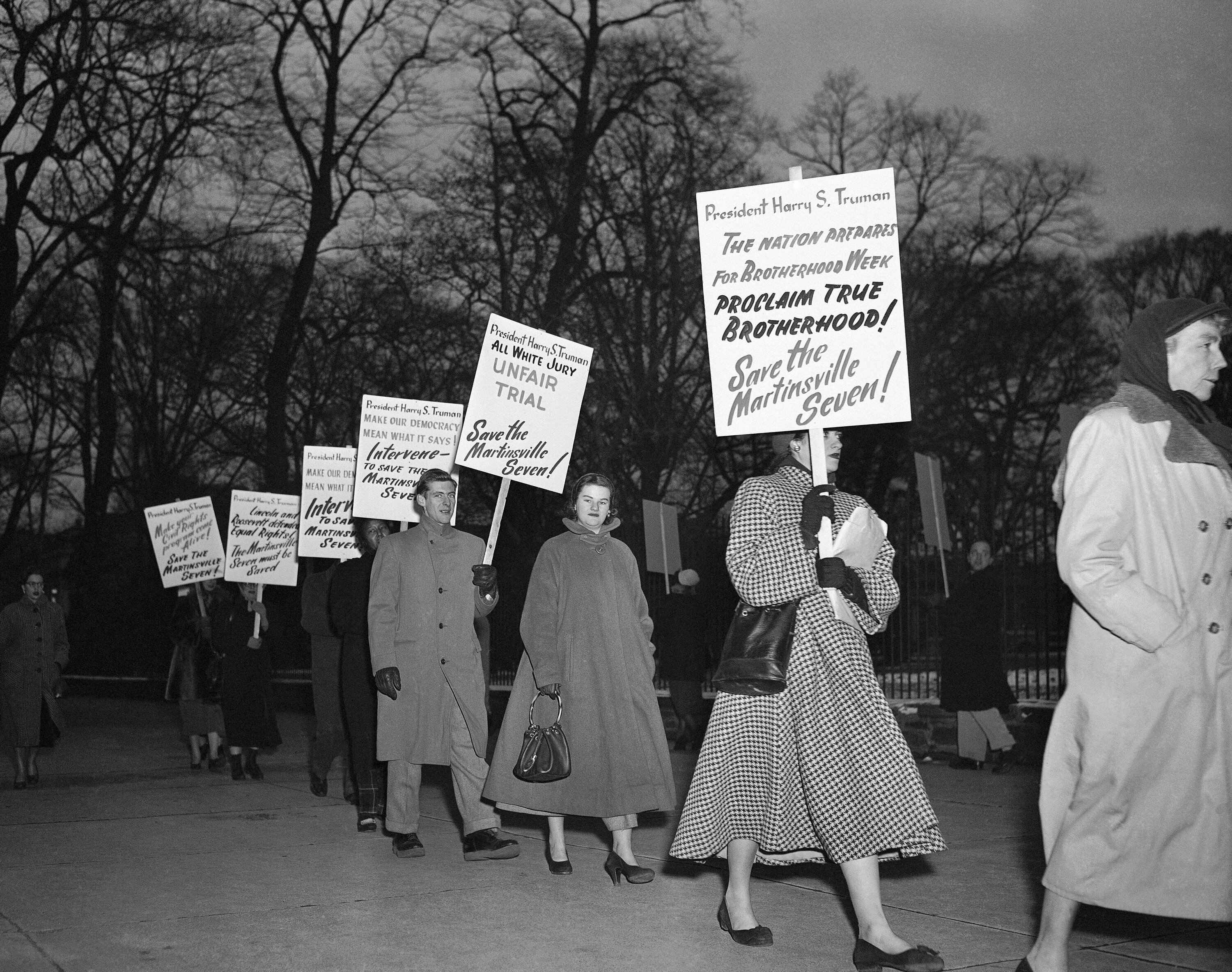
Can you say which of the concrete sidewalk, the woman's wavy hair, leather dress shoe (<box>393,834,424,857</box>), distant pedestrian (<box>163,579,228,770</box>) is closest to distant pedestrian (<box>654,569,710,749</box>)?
distant pedestrian (<box>163,579,228,770</box>)

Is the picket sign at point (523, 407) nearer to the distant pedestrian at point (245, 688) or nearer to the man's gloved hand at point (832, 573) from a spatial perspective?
the man's gloved hand at point (832, 573)

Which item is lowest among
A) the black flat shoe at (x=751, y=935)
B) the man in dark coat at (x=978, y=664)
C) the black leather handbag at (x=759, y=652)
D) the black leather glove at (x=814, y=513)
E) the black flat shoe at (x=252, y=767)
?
the black flat shoe at (x=252, y=767)

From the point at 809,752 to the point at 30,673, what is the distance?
9.47m

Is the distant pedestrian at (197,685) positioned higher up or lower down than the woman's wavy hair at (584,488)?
lower down

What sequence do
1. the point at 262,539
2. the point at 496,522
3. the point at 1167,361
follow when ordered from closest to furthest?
the point at 1167,361 < the point at 496,522 < the point at 262,539

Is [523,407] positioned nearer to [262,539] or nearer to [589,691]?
[589,691]

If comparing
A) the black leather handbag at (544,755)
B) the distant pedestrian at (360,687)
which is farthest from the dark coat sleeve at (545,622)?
the distant pedestrian at (360,687)

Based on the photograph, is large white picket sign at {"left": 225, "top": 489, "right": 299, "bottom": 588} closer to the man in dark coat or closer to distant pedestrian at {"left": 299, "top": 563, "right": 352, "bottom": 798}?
distant pedestrian at {"left": 299, "top": 563, "right": 352, "bottom": 798}

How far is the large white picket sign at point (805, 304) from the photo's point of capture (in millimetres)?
5668

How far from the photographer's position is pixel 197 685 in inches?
521

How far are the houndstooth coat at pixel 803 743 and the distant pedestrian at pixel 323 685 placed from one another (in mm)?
5838

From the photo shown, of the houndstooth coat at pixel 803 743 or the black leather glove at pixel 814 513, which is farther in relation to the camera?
the black leather glove at pixel 814 513

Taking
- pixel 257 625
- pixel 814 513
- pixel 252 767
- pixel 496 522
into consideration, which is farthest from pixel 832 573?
pixel 257 625

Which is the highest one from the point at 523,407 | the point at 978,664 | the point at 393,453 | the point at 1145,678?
the point at 523,407
